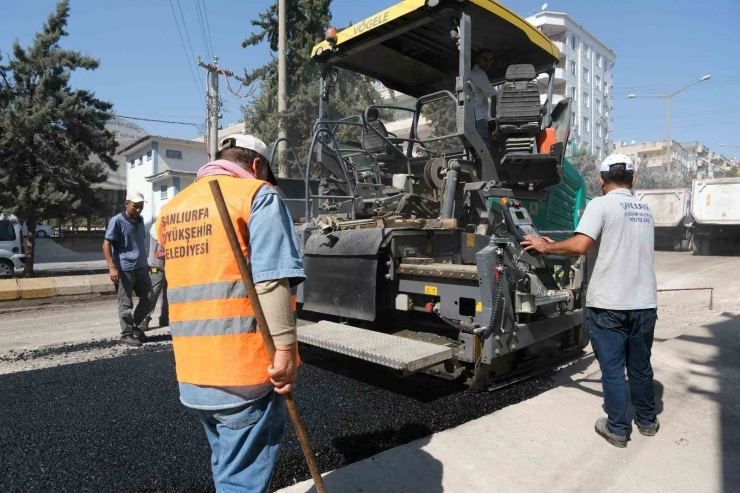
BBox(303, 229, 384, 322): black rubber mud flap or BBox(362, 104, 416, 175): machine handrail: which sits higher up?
BBox(362, 104, 416, 175): machine handrail

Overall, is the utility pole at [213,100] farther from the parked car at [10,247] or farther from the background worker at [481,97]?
the background worker at [481,97]

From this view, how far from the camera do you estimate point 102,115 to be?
14.1 meters

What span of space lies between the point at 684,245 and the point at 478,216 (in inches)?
777

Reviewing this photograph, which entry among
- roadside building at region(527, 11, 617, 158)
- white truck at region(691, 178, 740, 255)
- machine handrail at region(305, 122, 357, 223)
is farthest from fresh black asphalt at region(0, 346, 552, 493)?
roadside building at region(527, 11, 617, 158)

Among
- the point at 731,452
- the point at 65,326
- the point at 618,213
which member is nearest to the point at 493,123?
the point at 618,213

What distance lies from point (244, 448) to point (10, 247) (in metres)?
14.6

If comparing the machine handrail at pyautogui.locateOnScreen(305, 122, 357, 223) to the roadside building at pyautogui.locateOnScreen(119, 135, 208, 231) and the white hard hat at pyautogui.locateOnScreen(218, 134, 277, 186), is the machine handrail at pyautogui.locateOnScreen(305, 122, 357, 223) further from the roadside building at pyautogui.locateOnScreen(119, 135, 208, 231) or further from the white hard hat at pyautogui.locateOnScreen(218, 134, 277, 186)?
the roadside building at pyautogui.locateOnScreen(119, 135, 208, 231)

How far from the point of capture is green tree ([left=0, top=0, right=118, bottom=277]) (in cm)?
1242

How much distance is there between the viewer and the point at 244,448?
1.70 meters

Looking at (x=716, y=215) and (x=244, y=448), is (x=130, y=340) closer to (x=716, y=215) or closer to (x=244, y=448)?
(x=244, y=448)

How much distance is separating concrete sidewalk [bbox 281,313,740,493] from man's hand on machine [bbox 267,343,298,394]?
104 cm

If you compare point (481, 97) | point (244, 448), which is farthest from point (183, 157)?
point (244, 448)

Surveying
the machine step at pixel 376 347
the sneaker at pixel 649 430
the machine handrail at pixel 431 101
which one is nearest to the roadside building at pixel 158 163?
the machine handrail at pixel 431 101

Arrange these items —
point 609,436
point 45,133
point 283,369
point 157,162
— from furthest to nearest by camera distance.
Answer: point 157,162 < point 45,133 < point 609,436 < point 283,369
